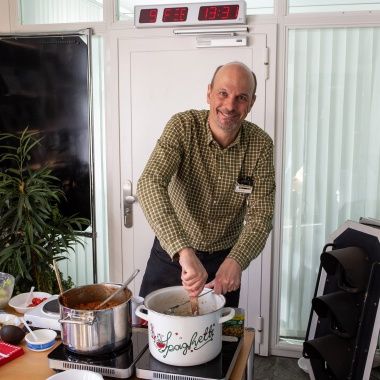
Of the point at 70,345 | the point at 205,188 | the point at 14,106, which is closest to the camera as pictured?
the point at 70,345

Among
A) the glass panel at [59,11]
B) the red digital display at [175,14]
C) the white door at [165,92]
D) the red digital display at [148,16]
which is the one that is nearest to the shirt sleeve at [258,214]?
the white door at [165,92]

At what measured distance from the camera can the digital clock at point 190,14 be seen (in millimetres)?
2975

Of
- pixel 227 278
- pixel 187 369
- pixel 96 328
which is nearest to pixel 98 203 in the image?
pixel 227 278

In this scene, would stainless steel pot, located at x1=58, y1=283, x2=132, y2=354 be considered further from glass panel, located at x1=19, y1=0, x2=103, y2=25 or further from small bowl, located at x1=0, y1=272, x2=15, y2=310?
glass panel, located at x1=19, y1=0, x2=103, y2=25

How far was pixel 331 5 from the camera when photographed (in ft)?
9.64

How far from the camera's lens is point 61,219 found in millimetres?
3238

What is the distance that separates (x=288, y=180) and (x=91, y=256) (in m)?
1.57

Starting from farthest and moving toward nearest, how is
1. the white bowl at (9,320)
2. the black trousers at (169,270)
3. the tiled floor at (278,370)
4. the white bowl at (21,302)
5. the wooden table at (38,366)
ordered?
1. the tiled floor at (278,370)
2. the black trousers at (169,270)
3. the white bowl at (21,302)
4. the white bowl at (9,320)
5. the wooden table at (38,366)

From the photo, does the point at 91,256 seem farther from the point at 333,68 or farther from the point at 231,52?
the point at 333,68

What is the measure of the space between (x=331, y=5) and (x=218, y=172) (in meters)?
1.56

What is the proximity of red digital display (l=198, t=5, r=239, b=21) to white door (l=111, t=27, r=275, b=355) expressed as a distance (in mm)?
165

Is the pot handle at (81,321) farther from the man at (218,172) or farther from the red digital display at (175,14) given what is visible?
the red digital display at (175,14)

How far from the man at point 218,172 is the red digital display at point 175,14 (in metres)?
1.16

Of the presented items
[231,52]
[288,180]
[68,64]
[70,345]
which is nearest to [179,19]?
[231,52]
